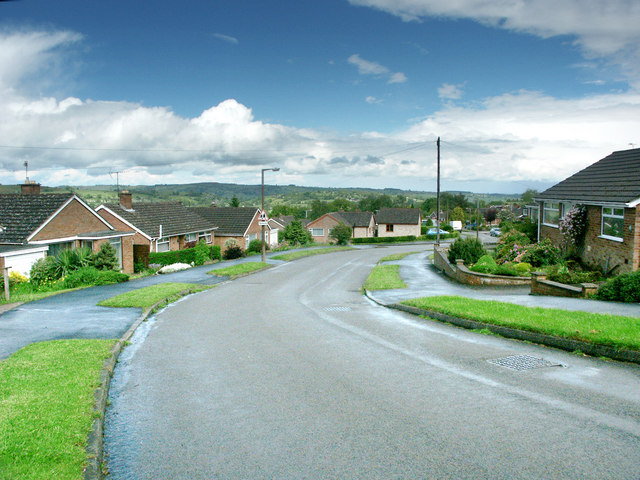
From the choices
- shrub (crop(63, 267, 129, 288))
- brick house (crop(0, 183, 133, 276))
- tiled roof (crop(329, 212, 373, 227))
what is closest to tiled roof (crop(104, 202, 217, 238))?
brick house (crop(0, 183, 133, 276))

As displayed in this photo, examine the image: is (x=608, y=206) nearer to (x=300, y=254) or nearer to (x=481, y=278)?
(x=481, y=278)

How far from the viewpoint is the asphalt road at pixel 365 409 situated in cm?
516

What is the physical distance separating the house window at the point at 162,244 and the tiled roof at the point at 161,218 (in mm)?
566

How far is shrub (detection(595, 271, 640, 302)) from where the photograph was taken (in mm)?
13703

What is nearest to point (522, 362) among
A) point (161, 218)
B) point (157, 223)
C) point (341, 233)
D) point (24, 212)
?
point (24, 212)

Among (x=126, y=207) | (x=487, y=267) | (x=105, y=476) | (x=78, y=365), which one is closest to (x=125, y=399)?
(x=78, y=365)

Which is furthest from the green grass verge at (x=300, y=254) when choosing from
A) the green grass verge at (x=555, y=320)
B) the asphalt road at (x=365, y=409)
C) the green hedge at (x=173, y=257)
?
the asphalt road at (x=365, y=409)

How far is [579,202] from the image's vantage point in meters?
21.8

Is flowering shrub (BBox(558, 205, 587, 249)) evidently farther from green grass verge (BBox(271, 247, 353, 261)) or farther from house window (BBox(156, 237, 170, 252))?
house window (BBox(156, 237, 170, 252))

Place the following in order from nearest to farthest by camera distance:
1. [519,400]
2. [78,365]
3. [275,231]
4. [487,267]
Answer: [519,400]
[78,365]
[487,267]
[275,231]

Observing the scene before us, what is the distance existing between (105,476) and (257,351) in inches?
200

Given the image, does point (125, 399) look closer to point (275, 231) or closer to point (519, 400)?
point (519, 400)

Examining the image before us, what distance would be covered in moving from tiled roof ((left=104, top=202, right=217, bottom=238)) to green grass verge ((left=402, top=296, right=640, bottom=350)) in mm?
29298

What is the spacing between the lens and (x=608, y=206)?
18.9m
